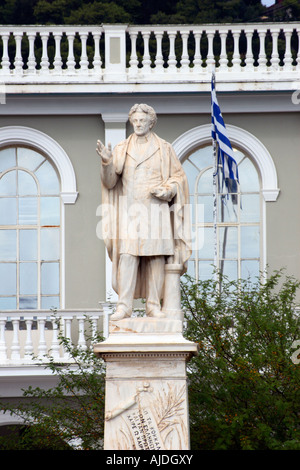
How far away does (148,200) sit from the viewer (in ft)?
47.4

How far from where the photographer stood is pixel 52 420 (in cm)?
1769

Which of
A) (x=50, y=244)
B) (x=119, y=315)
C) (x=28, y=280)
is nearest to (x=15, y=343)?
(x=28, y=280)

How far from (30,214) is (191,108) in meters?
3.26

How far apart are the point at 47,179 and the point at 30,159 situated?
460mm

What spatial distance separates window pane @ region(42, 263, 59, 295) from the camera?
77.9 feet

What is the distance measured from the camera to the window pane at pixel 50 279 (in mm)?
23734

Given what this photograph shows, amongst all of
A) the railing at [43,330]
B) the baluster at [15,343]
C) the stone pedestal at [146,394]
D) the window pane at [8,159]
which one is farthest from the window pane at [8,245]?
the stone pedestal at [146,394]

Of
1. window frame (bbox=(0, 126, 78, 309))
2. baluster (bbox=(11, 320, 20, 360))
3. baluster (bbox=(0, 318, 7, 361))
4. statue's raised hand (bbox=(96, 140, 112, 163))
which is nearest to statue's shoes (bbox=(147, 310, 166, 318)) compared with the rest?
statue's raised hand (bbox=(96, 140, 112, 163))

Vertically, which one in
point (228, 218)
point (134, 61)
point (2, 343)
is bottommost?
point (2, 343)

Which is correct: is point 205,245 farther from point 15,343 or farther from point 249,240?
point 15,343

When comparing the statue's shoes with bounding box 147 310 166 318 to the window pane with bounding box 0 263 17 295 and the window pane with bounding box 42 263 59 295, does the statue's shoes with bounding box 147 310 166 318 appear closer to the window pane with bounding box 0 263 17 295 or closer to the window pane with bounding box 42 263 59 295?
the window pane with bounding box 42 263 59 295

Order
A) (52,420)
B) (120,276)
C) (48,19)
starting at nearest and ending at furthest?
(120,276) < (52,420) < (48,19)
